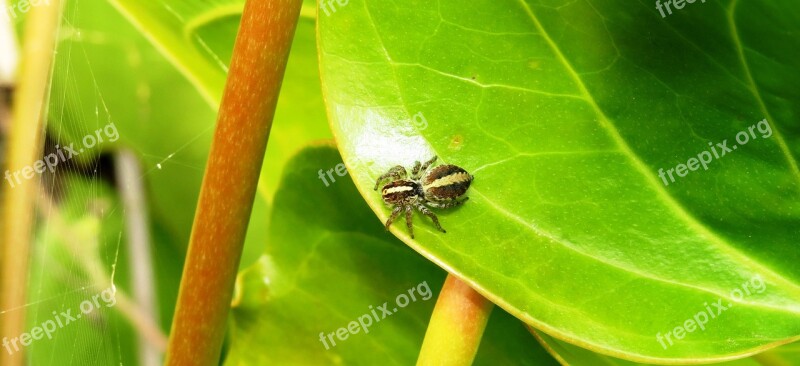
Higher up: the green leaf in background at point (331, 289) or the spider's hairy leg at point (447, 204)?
the spider's hairy leg at point (447, 204)

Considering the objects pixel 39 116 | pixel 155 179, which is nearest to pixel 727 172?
pixel 39 116

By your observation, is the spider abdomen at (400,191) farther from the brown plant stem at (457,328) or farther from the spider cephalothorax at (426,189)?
the brown plant stem at (457,328)

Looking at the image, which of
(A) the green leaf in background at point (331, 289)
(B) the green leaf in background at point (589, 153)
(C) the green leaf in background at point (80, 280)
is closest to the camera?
(B) the green leaf in background at point (589, 153)

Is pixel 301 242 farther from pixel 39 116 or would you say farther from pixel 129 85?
pixel 129 85

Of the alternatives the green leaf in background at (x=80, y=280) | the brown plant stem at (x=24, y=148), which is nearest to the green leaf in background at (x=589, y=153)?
the brown plant stem at (x=24, y=148)

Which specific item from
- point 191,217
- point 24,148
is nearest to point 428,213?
point 24,148

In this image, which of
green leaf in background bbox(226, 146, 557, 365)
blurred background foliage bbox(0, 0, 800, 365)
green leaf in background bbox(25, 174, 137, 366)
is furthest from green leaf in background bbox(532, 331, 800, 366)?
green leaf in background bbox(25, 174, 137, 366)

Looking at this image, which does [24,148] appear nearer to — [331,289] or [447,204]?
[331,289]
